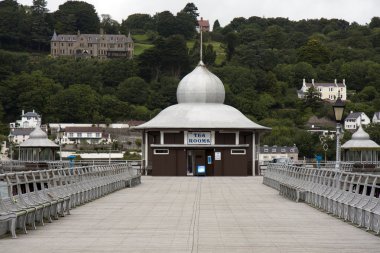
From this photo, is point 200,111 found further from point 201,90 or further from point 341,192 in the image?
point 341,192

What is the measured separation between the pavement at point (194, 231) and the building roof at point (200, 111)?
143 ft

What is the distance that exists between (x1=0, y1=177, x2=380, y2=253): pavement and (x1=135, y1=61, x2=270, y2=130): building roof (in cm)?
4363

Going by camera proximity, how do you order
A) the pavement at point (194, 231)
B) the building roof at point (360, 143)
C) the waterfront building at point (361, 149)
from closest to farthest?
the pavement at point (194, 231), the building roof at point (360, 143), the waterfront building at point (361, 149)

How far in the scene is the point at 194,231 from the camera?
2478 centimetres

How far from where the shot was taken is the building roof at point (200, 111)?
80125 mm

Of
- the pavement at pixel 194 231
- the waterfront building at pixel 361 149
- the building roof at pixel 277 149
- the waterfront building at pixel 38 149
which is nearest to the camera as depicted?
the pavement at pixel 194 231

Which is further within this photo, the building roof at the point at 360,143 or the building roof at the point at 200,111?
the building roof at the point at 360,143

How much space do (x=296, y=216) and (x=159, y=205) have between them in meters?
7.01

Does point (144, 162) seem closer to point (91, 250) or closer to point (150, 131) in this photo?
point (150, 131)

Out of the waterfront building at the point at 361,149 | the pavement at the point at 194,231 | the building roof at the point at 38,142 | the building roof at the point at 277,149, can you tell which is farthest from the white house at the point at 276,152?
the pavement at the point at 194,231

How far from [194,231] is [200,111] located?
192ft

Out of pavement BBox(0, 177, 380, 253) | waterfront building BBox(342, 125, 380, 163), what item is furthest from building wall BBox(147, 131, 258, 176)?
pavement BBox(0, 177, 380, 253)

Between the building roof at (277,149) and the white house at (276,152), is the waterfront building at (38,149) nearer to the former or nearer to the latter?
the white house at (276,152)

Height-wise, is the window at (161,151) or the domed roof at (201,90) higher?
the domed roof at (201,90)
